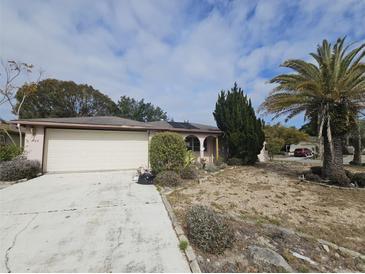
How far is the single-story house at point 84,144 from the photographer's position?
10188mm

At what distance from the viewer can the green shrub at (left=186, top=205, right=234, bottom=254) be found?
307 cm

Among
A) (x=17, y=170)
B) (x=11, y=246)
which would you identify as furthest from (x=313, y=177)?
(x=17, y=170)

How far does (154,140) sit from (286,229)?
640cm

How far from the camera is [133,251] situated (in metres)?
3.05

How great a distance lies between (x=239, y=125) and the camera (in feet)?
45.0

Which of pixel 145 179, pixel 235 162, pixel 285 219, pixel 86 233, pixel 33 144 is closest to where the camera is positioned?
pixel 86 233

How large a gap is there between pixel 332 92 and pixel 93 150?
486 inches

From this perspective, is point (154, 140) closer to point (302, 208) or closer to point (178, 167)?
point (178, 167)

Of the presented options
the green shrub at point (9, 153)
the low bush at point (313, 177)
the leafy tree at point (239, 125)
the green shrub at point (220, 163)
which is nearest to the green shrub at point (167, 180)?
the green shrub at point (220, 163)

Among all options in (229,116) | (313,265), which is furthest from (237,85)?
(313,265)

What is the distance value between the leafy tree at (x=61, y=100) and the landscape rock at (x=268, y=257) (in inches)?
1212

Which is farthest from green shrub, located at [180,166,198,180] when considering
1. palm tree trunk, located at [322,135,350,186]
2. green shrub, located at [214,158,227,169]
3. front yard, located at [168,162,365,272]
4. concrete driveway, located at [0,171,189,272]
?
palm tree trunk, located at [322,135,350,186]

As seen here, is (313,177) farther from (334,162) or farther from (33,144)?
(33,144)

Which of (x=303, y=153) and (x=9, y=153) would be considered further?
(x=303, y=153)
